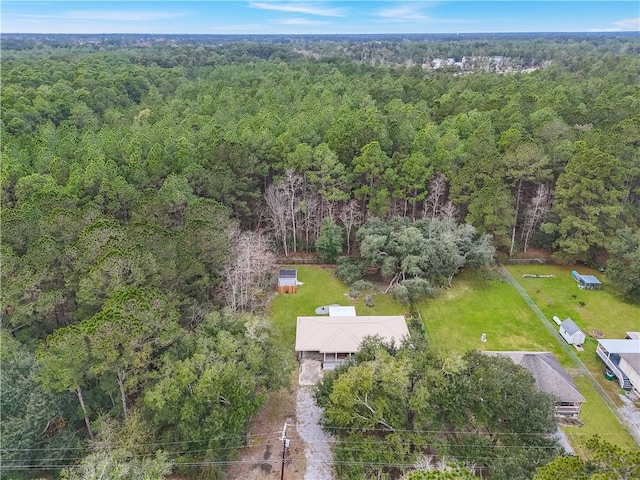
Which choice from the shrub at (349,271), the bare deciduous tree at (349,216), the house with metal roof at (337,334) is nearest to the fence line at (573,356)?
the house with metal roof at (337,334)

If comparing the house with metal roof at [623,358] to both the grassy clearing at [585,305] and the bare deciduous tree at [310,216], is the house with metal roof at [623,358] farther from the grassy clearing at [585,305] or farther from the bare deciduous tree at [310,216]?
the bare deciduous tree at [310,216]

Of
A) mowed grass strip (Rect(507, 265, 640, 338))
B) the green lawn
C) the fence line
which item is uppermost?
the green lawn

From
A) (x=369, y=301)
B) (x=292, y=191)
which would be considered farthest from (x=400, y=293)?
(x=292, y=191)

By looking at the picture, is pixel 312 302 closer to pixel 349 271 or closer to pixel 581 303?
pixel 349 271

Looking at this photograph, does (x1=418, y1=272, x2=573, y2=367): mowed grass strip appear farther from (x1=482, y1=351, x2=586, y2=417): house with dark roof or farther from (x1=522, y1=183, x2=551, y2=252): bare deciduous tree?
(x1=522, y1=183, x2=551, y2=252): bare deciduous tree

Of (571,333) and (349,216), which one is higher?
(349,216)

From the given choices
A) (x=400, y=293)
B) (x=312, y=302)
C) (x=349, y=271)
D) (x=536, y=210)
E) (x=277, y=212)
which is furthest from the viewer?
(x=536, y=210)

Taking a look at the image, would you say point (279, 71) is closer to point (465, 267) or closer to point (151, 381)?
point (465, 267)

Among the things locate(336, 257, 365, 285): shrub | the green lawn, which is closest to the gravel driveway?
the green lawn
